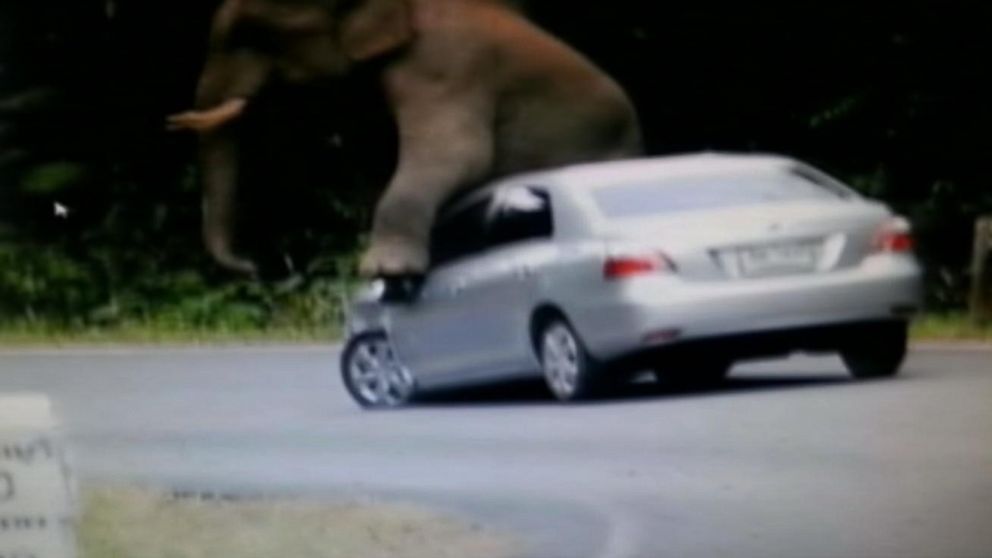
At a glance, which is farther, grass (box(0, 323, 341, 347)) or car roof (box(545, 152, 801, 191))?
grass (box(0, 323, 341, 347))

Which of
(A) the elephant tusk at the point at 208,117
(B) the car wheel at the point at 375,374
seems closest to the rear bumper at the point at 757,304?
(B) the car wheel at the point at 375,374

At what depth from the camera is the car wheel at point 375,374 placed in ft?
14.5

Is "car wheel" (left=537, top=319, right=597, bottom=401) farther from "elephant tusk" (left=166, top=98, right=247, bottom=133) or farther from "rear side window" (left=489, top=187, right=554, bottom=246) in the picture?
"elephant tusk" (left=166, top=98, right=247, bottom=133)

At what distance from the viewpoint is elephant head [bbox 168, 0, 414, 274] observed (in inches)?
172

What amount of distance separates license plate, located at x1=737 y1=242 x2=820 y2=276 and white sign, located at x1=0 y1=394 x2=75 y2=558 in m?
1.04

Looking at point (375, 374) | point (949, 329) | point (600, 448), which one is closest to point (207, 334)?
point (375, 374)

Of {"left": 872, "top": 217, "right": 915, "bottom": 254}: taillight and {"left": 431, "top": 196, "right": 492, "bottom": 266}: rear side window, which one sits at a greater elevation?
{"left": 431, "top": 196, "right": 492, "bottom": 266}: rear side window

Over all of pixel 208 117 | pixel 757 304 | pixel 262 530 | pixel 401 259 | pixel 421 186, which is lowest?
pixel 262 530

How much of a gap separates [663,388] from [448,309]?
326 mm

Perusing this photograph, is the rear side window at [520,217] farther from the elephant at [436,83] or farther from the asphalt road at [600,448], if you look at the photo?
the asphalt road at [600,448]

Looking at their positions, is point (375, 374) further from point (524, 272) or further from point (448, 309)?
point (524, 272)

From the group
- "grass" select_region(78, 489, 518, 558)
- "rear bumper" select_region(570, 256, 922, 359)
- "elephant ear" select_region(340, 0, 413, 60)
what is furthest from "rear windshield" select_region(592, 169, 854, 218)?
"grass" select_region(78, 489, 518, 558)

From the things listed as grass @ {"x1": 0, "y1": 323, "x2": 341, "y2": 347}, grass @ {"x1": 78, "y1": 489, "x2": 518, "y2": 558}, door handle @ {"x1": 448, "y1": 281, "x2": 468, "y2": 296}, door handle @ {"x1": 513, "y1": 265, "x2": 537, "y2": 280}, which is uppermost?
door handle @ {"x1": 513, "y1": 265, "x2": 537, "y2": 280}

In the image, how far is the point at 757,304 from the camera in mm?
4246
